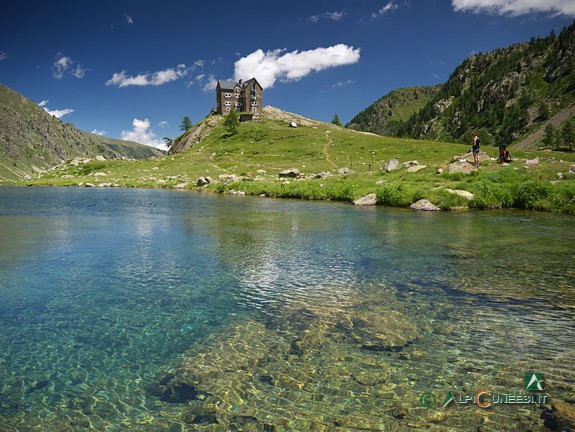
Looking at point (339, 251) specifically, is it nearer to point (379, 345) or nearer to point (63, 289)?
point (379, 345)

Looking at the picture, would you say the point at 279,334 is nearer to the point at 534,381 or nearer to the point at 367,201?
the point at 534,381

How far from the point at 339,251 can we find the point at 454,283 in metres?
7.01

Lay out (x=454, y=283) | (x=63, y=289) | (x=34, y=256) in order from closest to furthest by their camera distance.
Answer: (x=63, y=289), (x=454, y=283), (x=34, y=256)

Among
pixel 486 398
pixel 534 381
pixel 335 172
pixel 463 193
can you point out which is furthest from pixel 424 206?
pixel 335 172

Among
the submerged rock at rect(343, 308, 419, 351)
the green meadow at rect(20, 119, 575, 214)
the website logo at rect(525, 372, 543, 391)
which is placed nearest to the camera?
the website logo at rect(525, 372, 543, 391)

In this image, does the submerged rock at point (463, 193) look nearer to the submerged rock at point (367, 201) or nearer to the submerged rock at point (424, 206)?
the submerged rock at point (424, 206)

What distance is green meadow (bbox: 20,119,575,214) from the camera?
4025cm

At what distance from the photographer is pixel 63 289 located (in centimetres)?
1314

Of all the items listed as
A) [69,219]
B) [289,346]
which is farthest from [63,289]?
[69,219]

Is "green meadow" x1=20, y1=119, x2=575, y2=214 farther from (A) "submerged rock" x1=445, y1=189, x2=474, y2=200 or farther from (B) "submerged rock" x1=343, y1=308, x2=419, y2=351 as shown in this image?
(B) "submerged rock" x1=343, y1=308, x2=419, y2=351

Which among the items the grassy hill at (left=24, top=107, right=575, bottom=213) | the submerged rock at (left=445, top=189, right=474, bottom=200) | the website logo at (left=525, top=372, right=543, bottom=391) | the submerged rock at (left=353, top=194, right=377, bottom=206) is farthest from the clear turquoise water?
the submerged rock at (left=353, top=194, right=377, bottom=206)

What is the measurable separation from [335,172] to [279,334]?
76.1 meters

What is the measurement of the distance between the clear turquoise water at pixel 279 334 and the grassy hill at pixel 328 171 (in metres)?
21.5

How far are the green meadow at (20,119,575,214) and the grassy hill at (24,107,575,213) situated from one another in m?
0.11
